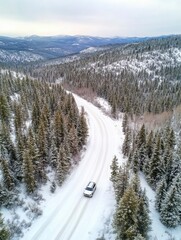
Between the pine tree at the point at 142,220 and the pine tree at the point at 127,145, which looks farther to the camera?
the pine tree at the point at 127,145

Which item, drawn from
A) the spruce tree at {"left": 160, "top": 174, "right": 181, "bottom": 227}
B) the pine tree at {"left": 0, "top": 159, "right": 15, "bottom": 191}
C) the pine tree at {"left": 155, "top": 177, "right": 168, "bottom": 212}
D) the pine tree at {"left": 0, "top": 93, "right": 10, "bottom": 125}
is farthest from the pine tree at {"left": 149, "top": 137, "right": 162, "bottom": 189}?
the pine tree at {"left": 0, "top": 93, "right": 10, "bottom": 125}

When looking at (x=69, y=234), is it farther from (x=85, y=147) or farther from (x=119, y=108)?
(x=119, y=108)

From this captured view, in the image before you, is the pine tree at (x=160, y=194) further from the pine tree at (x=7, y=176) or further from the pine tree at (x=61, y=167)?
the pine tree at (x=7, y=176)

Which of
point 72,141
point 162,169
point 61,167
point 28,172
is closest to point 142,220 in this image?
point 162,169

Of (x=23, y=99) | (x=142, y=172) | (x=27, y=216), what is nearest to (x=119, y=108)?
(x=23, y=99)

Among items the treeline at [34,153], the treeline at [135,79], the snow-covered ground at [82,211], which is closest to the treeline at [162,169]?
the snow-covered ground at [82,211]

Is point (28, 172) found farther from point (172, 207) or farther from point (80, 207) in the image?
point (172, 207)

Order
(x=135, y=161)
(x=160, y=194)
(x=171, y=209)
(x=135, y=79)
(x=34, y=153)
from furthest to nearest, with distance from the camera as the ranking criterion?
1. (x=135, y=79)
2. (x=135, y=161)
3. (x=34, y=153)
4. (x=160, y=194)
5. (x=171, y=209)
